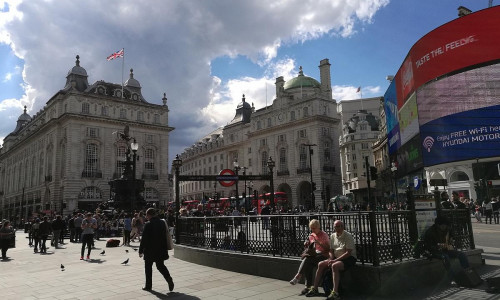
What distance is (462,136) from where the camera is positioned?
3778 cm

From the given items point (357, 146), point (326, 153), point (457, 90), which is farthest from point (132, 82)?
point (457, 90)

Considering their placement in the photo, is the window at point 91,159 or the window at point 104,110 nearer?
the window at point 91,159

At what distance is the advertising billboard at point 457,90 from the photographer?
3631 cm

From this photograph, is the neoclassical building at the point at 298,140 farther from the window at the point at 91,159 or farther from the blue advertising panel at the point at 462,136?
the blue advertising panel at the point at 462,136

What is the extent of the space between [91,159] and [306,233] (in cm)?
6157

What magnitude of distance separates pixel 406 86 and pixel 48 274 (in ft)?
145

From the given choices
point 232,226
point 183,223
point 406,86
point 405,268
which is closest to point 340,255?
point 405,268

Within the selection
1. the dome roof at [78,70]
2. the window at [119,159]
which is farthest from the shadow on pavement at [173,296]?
the dome roof at [78,70]

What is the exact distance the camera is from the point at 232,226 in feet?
36.0

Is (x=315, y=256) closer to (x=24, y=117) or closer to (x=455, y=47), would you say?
(x=455, y=47)

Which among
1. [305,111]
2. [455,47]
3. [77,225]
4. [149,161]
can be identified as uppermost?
[305,111]

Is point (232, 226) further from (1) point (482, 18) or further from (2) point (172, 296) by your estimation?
(1) point (482, 18)

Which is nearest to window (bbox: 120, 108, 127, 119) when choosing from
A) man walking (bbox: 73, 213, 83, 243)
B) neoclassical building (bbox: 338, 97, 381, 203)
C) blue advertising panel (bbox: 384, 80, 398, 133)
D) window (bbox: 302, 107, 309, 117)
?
window (bbox: 302, 107, 309, 117)

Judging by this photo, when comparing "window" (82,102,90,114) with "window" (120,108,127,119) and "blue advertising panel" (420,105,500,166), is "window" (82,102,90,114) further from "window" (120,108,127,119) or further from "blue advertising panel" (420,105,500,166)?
"blue advertising panel" (420,105,500,166)
